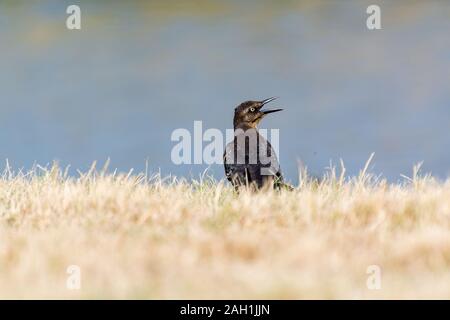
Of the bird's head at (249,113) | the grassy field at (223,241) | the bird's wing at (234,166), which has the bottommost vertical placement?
the grassy field at (223,241)

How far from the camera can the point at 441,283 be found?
503 cm

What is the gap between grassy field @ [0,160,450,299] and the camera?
493 centimetres

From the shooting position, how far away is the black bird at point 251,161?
888cm

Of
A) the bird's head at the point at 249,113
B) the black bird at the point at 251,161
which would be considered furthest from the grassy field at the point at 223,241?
the bird's head at the point at 249,113

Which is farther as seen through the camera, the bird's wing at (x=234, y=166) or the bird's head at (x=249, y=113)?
the bird's head at (x=249, y=113)

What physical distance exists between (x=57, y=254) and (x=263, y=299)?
57.7 inches

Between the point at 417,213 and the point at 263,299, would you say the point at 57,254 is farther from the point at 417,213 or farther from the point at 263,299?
the point at 417,213

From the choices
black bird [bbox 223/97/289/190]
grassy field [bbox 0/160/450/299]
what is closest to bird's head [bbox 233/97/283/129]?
black bird [bbox 223/97/289/190]

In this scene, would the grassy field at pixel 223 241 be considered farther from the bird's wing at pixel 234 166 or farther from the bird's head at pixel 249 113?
the bird's head at pixel 249 113

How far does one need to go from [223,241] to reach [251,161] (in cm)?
343

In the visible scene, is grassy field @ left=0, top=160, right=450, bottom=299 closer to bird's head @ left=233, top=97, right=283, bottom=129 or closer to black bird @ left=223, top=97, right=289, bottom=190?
black bird @ left=223, top=97, right=289, bottom=190

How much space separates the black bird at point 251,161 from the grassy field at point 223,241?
931 millimetres

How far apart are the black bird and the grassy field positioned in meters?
0.93
